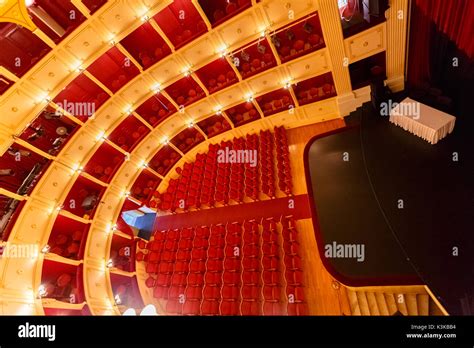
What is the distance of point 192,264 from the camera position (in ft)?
24.8

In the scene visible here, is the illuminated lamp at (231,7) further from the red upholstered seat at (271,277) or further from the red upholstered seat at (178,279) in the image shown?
the red upholstered seat at (178,279)

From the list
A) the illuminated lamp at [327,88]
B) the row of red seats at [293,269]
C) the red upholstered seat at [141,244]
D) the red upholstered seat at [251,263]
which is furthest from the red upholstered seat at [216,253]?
the illuminated lamp at [327,88]

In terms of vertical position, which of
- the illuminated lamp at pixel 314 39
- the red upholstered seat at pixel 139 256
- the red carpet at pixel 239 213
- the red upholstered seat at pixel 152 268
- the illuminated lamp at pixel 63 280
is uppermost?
the illuminated lamp at pixel 314 39

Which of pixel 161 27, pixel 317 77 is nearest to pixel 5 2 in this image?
pixel 161 27

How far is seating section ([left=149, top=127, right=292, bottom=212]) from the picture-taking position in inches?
339

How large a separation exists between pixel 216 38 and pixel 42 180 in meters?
6.70

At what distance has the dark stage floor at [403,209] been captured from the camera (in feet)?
14.5

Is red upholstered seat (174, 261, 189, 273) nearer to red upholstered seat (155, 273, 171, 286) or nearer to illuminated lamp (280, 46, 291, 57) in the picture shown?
red upholstered seat (155, 273, 171, 286)

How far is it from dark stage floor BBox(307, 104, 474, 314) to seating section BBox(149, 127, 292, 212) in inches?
70.2

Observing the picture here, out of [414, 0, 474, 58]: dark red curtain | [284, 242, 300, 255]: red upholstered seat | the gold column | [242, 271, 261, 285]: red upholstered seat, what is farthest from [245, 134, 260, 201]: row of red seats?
[414, 0, 474, 58]: dark red curtain

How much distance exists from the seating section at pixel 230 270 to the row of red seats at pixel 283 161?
A: 1194mm

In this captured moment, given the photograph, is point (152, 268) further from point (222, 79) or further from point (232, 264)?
point (222, 79)

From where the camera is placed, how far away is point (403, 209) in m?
5.34
